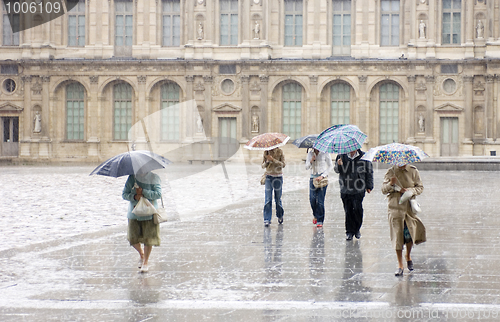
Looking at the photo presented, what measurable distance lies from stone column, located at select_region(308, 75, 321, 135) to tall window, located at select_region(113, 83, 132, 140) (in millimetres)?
10477

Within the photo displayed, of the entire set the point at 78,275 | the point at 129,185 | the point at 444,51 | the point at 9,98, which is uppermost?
the point at 444,51

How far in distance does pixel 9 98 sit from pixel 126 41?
7.85 metres

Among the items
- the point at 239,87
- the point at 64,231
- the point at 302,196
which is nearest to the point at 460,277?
the point at 64,231

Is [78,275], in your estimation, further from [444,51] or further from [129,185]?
[444,51]

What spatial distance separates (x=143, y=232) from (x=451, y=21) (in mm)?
36131

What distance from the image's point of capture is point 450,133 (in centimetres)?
4116

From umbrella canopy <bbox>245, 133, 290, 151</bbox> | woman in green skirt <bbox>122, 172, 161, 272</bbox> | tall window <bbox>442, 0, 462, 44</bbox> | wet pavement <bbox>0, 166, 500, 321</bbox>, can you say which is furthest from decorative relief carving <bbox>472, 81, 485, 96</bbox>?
woman in green skirt <bbox>122, 172, 161, 272</bbox>

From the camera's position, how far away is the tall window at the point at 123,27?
42062mm

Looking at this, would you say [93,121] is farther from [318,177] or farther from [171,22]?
[318,177]

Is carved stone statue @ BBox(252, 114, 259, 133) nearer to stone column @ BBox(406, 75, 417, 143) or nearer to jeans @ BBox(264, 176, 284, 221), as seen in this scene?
stone column @ BBox(406, 75, 417, 143)

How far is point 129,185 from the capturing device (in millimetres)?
8578

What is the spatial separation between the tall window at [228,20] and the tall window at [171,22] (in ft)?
8.54

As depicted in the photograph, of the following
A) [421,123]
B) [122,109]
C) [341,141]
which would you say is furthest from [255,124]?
[341,141]

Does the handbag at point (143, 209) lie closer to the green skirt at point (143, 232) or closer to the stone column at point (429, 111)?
the green skirt at point (143, 232)
